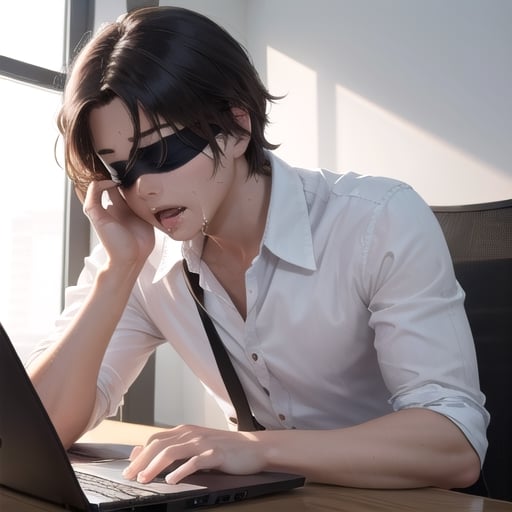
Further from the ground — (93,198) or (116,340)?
(93,198)

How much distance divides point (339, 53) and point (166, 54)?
236cm

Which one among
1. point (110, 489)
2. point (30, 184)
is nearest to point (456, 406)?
point (110, 489)

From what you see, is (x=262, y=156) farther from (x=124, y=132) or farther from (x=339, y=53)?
(x=339, y=53)

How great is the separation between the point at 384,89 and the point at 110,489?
8.81 ft

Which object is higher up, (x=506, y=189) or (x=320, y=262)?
(x=506, y=189)

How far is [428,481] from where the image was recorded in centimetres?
93

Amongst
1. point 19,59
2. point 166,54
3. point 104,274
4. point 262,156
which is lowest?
point 104,274

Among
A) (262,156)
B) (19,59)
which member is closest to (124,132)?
(262,156)

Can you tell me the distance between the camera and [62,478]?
2.27 ft

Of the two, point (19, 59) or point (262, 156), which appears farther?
point (19, 59)

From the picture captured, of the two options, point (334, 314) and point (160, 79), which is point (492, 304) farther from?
point (160, 79)

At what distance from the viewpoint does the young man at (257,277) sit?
98 cm

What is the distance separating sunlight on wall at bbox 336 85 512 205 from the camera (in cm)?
286

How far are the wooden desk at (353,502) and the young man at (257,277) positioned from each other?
1.2 inches
